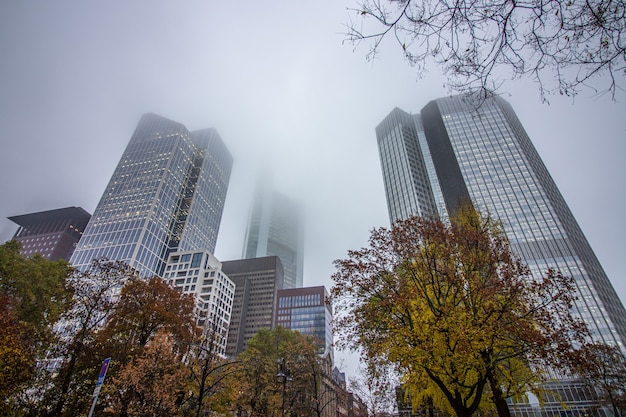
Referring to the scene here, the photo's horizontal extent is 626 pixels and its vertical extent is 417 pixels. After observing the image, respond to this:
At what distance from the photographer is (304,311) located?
13625cm

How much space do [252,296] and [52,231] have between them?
3766 inches

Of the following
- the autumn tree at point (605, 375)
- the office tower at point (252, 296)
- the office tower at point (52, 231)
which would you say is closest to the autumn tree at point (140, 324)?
the autumn tree at point (605, 375)

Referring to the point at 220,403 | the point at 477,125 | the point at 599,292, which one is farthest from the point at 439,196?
the point at 220,403

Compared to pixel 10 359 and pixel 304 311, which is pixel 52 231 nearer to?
pixel 304 311

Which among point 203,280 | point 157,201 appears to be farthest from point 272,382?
point 157,201

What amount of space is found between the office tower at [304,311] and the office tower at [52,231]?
9679 cm

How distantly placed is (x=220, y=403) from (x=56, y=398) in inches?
434

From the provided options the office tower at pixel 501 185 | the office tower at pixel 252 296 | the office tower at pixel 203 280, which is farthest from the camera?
the office tower at pixel 252 296

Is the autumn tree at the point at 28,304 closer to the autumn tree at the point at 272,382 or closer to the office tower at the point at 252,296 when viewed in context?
the autumn tree at the point at 272,382

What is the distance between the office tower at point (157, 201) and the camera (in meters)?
90.3

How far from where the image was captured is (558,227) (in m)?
91.9

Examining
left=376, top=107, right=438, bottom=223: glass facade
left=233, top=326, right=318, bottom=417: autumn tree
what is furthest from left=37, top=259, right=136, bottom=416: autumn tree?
left=376, top=107, right=438, bottom=223: glass facade

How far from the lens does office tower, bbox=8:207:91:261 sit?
12309 centimetres

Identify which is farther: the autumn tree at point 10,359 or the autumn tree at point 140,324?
the autumn tree at point 140,324
